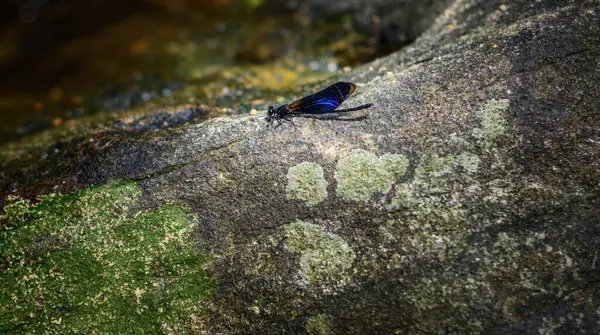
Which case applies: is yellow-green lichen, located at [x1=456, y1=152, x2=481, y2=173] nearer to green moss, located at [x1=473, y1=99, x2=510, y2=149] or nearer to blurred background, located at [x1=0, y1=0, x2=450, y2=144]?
green moss, located at [x1=473, y1=99, x2=510, y2=149]

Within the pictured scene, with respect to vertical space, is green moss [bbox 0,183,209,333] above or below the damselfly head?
below

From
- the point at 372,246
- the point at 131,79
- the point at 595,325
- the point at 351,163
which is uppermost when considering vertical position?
the point at 131,79

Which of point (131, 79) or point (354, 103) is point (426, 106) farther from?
point (131, 79)

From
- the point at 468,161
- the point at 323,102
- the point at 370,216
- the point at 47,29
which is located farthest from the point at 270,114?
the point at 47,29

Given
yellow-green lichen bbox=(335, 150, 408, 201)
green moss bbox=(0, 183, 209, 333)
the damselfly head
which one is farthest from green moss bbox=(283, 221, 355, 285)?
the damselfly head

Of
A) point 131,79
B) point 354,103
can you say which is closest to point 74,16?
point 131,79
